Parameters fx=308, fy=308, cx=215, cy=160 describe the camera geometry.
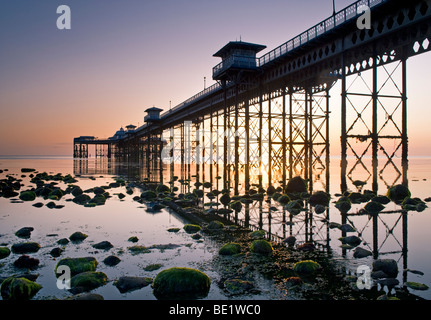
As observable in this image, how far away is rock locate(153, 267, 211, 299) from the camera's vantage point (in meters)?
6.13

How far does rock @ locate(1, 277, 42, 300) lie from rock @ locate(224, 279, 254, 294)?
3.84 metres

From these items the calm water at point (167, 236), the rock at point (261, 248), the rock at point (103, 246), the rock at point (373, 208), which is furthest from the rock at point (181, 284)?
the rock at point (373, 208)

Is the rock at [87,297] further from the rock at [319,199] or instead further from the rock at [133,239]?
the rock at [319,199]

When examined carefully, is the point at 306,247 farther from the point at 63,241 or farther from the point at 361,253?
the point at 63,241

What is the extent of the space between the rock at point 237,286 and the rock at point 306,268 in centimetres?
141

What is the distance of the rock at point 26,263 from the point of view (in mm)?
7637

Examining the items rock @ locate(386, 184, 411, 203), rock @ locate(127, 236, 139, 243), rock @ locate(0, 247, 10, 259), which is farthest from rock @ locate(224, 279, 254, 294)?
rock @ locate(386, 184, 411, 203)

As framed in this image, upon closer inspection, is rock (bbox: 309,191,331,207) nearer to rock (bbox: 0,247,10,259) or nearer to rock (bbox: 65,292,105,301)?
rock (bbox: 65,292,105,301)

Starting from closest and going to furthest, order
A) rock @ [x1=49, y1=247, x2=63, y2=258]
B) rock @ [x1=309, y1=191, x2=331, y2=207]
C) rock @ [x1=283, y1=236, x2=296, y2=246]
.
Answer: rock @ [x1=49, y1=247, x2=63, y2=258]
rock @ [x1=283, y1=236, x2=296, y2=246]
rock @ [x1=309, y1=191, x2=331, y2=207]

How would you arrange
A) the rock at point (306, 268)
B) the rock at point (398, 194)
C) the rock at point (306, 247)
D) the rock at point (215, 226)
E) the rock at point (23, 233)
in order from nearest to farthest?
the rock at point (306, 268) → the rock at point (306, 247) → the rock at point (23, 233) → the rock at point (215, 226) → the rock at point (398, 194)

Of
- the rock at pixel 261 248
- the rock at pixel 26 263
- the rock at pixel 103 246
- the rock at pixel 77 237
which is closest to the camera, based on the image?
the rock at pixel 26 263

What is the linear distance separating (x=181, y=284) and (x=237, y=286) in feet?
3.76

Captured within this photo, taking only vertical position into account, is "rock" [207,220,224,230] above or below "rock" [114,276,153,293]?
above

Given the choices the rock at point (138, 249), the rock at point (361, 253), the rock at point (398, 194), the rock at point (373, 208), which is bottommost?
the rock at point (138, 249)
